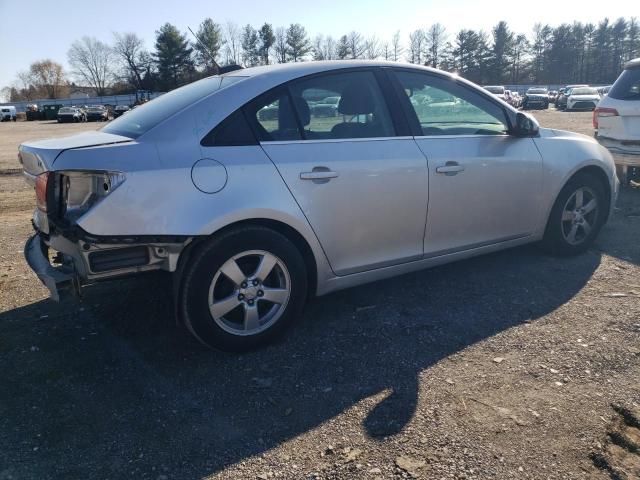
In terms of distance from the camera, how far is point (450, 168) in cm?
371

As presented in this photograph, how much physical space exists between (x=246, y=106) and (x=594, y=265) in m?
3.33

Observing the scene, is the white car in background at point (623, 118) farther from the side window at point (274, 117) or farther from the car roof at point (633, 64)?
the side window at point (274, 117)

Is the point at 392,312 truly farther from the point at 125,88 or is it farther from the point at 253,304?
the point at 125,88

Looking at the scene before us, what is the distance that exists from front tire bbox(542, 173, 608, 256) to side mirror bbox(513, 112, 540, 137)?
683mm

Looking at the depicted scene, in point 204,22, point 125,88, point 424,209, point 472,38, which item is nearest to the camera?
point 424,209

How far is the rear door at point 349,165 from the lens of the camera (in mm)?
3189

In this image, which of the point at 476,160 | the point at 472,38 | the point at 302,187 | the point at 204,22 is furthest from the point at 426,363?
the point at 472,38

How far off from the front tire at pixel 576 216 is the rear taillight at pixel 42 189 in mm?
3872

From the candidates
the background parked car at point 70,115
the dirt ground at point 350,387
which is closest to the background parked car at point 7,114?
the background parked car at point 70,115

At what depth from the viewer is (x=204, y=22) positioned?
5756 cm

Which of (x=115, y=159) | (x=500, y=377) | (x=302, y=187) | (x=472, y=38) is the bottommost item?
(x=500, y=377)

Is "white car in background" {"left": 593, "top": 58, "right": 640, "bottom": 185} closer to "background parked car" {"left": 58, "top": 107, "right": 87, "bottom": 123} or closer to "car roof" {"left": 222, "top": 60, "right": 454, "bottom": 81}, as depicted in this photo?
"car roof" {"left": 222, "top": 60, "right": 454, "bottom": 81}

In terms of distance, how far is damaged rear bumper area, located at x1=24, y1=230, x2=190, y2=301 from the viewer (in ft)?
9.02

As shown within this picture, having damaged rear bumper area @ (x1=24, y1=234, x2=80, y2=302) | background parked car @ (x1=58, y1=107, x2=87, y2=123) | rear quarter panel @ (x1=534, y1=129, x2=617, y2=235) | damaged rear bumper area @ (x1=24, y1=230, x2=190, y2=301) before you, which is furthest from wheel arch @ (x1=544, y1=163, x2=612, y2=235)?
background parked car @ (x1=58, y1=107, x2=87, y2=123)
